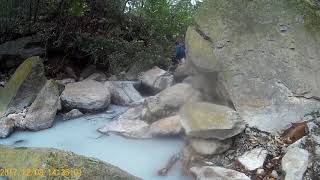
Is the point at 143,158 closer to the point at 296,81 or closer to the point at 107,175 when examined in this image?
the point at 107,175

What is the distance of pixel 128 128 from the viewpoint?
5.68 meters

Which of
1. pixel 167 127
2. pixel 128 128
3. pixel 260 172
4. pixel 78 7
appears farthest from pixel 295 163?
pixel 78 7

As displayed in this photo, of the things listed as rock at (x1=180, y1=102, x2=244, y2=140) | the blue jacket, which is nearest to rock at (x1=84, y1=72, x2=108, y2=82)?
the blue jacket

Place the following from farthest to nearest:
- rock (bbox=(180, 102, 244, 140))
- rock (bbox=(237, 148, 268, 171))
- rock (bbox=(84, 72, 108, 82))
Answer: rock (bbox=(84, 72, 108, 82)) → rock (bbox=(180, 102, 244, 140)) → rock (bbox=(237, 148, 268, 171))

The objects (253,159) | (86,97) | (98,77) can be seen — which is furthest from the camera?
(98,77)

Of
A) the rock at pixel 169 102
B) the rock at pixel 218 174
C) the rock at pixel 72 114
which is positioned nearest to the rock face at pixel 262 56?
the rock at pixel 169 102

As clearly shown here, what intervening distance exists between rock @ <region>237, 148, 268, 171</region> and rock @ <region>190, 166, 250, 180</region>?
0.19 metres

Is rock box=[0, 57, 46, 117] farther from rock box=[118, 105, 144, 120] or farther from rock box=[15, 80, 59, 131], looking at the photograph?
rock box=[118, 105, 144, 120]

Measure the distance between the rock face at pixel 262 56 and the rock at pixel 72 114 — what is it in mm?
1755

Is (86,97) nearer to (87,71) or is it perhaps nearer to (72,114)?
(72,114)

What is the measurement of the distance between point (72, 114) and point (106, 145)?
1031 mm

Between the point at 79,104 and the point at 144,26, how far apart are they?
3.36m

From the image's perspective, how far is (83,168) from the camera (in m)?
3.66

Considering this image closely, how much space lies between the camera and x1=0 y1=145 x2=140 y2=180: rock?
361cm
